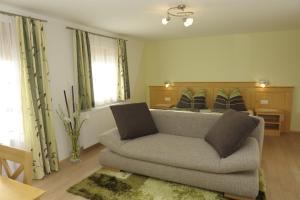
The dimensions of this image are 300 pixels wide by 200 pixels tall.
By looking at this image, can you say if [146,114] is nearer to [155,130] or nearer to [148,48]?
[155,130]

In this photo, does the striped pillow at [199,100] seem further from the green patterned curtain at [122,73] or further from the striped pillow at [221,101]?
the green patterned curtain at [122,73]

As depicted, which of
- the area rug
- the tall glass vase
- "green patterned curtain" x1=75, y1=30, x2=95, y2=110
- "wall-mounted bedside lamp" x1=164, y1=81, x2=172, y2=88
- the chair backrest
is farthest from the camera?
"wall-mounted bedside lamp" x1=164, y1=81, x2=172, y2=88

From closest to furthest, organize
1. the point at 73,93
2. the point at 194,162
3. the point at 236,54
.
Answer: the point at 194,162, the point at 73,93, the point at 236,54

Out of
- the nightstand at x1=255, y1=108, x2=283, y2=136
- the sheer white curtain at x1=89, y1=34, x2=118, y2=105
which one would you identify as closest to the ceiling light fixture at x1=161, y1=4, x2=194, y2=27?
the sheer white curtain at x1=89, y1=34, x2=118, y2=105

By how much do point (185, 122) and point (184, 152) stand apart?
69 cm

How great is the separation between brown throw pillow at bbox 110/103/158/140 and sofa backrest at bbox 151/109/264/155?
148 mm

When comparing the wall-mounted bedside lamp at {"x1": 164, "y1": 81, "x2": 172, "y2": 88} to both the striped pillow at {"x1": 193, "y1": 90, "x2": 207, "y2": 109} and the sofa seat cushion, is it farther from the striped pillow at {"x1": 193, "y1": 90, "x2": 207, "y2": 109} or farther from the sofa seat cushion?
the sofa seat cushion

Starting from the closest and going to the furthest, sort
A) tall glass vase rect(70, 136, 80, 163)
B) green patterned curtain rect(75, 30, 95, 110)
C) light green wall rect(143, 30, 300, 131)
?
tall glass vase rect(70, 136, 80, 163) < green patterned curtain rect(75, 30, 95, 110) < light green wall rect(143, 30, 300, 131)

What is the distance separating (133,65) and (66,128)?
99.5 inches

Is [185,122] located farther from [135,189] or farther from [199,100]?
[199,100]

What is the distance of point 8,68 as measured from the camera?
97.0 inches

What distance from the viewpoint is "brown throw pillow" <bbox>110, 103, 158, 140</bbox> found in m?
2.88

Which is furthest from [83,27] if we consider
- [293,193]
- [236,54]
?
[293,193]

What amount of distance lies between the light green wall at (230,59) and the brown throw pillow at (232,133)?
9.00ft
